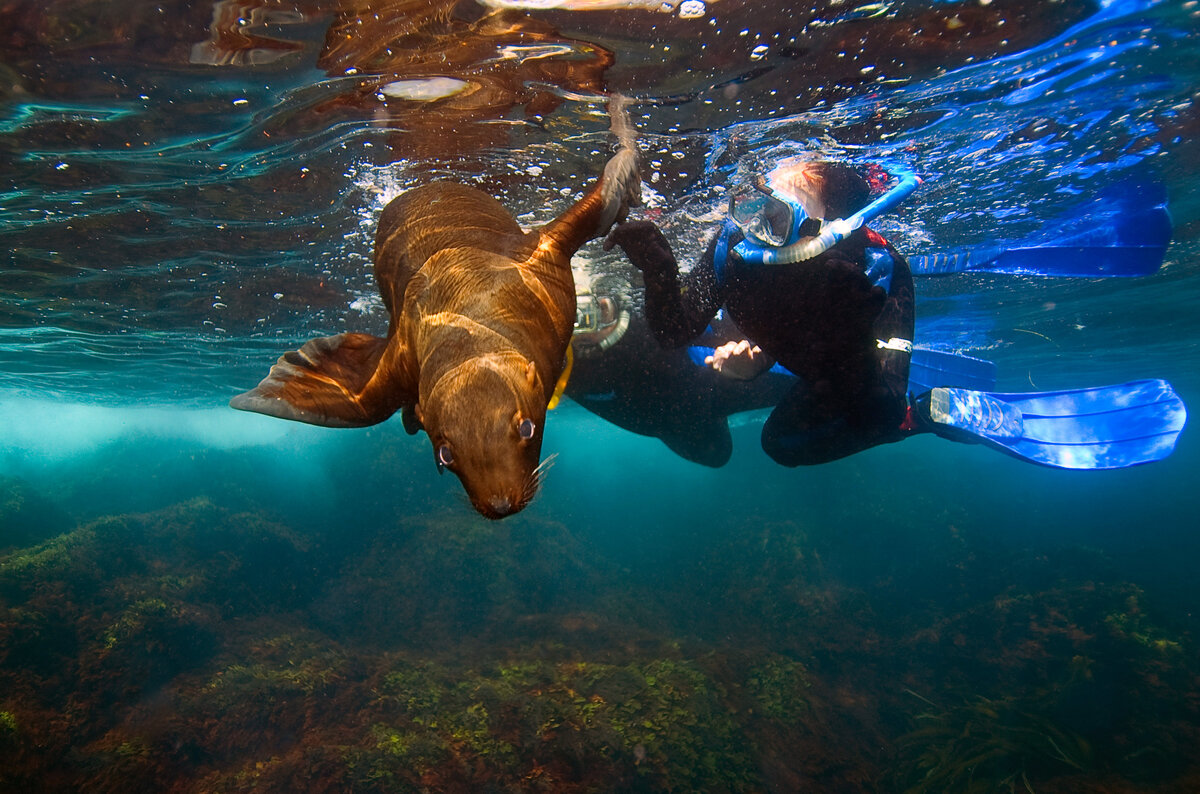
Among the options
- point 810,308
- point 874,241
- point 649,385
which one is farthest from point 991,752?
point 810,308

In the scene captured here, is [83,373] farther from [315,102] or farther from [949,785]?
[949,785]

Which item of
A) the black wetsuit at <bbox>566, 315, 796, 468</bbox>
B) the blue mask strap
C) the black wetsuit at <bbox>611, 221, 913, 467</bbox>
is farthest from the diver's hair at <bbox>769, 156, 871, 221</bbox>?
the black wetsuit at <bbox>566, 315, 796, 468</bbox>

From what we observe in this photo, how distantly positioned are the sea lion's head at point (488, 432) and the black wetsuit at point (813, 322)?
8.59ft

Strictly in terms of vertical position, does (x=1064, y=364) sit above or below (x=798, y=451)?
below

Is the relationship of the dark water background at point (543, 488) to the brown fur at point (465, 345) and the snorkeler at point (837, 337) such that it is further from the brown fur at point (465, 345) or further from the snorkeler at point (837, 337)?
the snorkeler at point (837, 337)

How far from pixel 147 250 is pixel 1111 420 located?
16861mm

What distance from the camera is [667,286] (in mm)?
5109

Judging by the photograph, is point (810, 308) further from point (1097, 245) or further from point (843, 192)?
point (1097, 245)

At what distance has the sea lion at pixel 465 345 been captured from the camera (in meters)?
1.98

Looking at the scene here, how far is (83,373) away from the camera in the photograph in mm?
24609

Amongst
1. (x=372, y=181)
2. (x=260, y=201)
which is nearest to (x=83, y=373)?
(x=260, y=201)

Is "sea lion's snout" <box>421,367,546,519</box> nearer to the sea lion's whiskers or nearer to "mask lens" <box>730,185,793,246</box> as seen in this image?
the sea lion's whiskers

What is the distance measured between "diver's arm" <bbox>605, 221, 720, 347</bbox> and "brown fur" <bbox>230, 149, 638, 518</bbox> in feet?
1.66

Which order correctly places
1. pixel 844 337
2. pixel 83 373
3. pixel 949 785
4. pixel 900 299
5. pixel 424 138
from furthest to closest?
pixel 83 373 → pixel 949 785 → pixel 424 138 → pixel 900 299 → pixel 844 337
